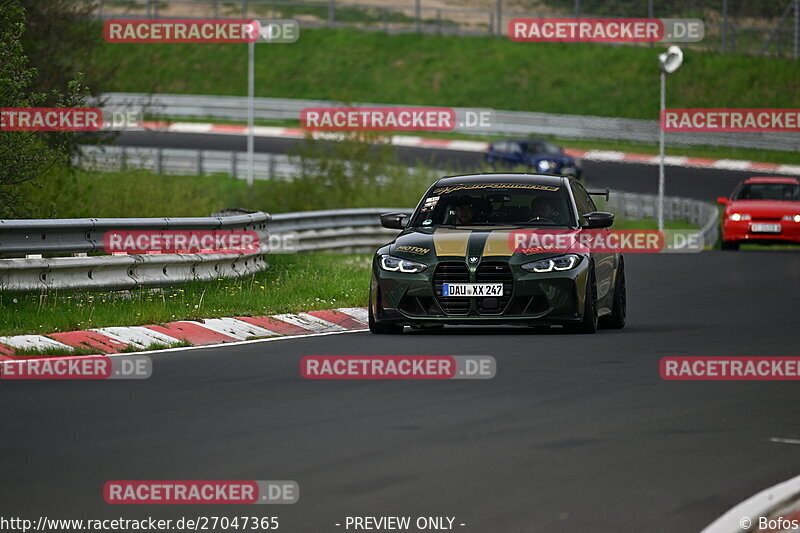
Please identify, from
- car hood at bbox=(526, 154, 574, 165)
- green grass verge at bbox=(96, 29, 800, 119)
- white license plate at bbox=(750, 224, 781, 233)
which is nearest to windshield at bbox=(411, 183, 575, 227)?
white license plate at bbox=(750, 224, 781, 233)

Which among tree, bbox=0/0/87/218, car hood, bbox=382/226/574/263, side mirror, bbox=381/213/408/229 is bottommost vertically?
car hood, bbox=382/226/574/263

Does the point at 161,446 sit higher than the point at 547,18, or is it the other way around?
the point at 547,18

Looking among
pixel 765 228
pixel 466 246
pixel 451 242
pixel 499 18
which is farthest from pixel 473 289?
pixel 499 18

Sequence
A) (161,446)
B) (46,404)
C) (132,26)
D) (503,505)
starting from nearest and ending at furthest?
1. (503,505)
2. (161,446)
3. (46,404)
4. (132,26)

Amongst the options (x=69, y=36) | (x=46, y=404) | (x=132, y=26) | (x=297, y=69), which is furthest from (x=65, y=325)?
(x=297, y=69)

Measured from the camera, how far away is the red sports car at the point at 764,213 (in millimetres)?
31891

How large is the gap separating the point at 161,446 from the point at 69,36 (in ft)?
75.1

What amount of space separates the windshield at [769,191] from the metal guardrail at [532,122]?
2181 cm

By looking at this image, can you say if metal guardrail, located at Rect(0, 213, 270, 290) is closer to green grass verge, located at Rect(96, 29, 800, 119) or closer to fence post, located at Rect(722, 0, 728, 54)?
green grass verge, located at Rect(96, 29, 800, 119)

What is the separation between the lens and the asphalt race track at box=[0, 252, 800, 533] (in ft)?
25.0

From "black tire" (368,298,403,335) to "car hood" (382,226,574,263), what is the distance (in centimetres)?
66

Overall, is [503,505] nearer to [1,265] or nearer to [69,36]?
[1,265]

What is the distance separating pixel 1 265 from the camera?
50.1ft

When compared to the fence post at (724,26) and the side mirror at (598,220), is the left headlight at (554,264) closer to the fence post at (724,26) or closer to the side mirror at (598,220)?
the side mirror at (598,220)
